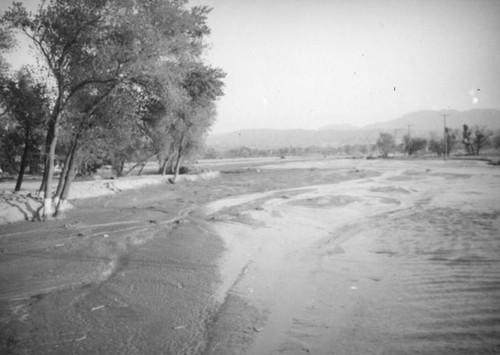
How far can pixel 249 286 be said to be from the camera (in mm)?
7570

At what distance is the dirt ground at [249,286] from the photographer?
5.01m

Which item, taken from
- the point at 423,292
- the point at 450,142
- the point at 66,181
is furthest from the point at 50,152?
the point at 450,142

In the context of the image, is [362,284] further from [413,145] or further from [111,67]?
[413,145]

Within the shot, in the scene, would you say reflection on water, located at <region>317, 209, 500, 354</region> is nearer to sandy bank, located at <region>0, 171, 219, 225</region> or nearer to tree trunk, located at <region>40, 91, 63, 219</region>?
tree trunk, located at <region>40, 91, 63, 219</region>

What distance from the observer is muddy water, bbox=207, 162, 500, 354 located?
505cm

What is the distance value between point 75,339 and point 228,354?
2.49m

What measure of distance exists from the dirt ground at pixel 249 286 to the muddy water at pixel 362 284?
0.03 meters

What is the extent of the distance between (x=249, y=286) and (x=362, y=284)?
281cm

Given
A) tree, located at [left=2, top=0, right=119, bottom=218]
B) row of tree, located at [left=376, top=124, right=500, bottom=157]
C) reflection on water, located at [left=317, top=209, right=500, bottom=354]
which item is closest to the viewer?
reflection on water, located at [left=317, top=209, right=500, bottom=354]

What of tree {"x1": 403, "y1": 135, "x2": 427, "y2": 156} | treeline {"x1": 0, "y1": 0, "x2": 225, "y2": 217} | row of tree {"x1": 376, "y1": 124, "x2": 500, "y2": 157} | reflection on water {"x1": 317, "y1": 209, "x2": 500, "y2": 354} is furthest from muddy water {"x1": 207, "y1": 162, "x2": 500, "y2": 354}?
tree {"x1": 403, "y1": 135, "x2": 427, "y2": 156}

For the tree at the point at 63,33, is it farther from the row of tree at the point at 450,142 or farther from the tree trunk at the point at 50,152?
the row of tree at the point at 450,142

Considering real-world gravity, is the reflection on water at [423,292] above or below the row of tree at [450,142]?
below

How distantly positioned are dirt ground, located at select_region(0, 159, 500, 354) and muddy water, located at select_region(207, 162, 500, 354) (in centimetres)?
3

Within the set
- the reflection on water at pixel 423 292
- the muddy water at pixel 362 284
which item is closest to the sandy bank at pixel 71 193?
the muddy water at pixel 362 284
